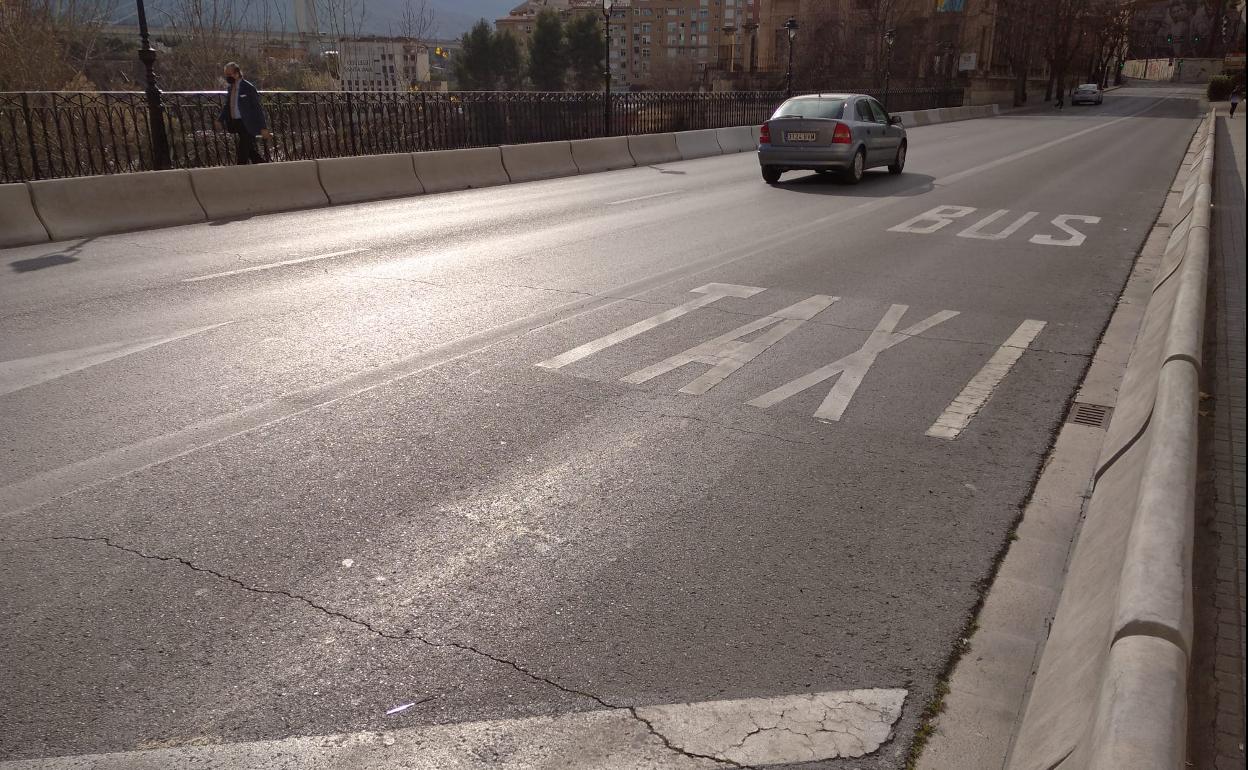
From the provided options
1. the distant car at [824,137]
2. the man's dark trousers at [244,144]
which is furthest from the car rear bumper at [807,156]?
the man's dark trousers at [244,144]

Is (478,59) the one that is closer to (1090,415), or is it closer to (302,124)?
(302,124)

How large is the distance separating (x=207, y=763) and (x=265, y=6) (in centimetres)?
3453

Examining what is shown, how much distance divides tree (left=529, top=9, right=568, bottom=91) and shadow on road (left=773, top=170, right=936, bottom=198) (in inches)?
3998

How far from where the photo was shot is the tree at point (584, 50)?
116m

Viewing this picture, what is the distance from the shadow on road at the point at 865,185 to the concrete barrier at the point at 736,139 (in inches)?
274

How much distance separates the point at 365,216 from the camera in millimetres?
13219

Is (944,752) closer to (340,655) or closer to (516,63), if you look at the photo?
(340,655)

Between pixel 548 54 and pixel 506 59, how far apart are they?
5365mm

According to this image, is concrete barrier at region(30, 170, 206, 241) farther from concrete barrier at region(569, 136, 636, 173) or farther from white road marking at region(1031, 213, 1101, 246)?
white road marking at region(1031, 213, 1101, 246)

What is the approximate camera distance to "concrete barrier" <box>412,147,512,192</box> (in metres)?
16.3

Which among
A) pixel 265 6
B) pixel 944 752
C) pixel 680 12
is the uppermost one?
pixel 680 12

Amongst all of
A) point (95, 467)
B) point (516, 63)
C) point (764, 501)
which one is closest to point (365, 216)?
point (95, 467)

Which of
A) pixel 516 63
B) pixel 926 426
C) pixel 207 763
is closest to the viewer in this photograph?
pixel 207 763

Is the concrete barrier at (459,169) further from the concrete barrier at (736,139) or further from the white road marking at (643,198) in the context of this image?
the concrete barrier at (736,139)
